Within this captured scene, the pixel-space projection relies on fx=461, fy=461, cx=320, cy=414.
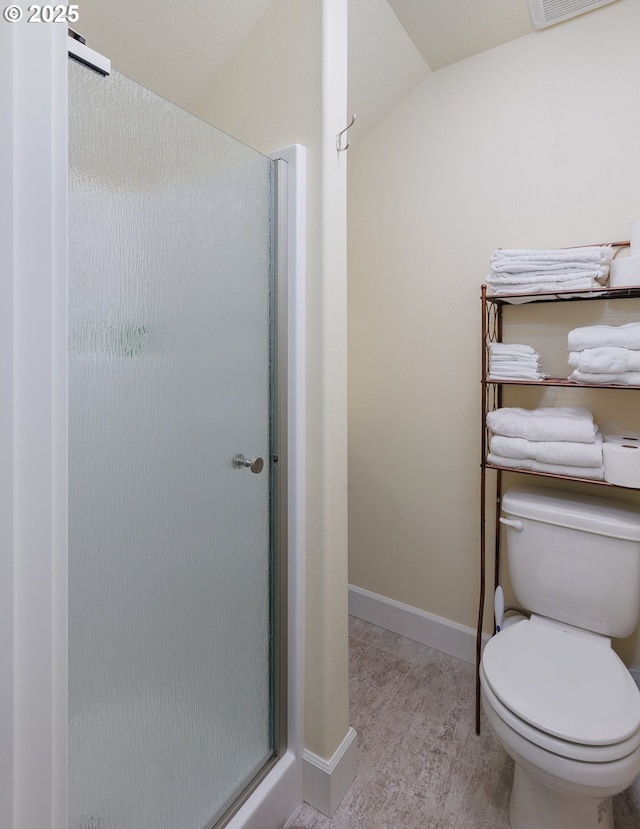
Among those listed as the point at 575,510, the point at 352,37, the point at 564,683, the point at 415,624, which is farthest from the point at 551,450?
the point at 352,37

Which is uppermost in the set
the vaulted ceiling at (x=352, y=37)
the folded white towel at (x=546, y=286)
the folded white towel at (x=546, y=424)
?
the vaulted ceiling at (x=352, y=37)

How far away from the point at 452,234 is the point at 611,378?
35.0 inches

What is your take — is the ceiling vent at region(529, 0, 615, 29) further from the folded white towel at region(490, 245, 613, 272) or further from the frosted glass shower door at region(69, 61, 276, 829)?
the frosted glass shower door at region(69, 61, 276, 829)

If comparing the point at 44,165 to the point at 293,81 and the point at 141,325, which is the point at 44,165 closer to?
the point at 141,325

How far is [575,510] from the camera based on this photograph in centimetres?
152

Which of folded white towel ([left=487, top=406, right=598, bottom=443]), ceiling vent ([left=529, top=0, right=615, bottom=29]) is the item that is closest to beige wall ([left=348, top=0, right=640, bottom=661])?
ceiling vent ([left=529, top=0, right=615, bottom=29])

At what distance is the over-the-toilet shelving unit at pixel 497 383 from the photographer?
147 centimetres

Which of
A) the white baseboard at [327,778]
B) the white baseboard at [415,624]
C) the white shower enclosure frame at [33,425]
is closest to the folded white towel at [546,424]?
the white baseboard at [415,624]

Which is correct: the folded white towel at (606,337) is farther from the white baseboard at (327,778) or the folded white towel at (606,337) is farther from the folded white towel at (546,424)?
the white baseboard at (327,778)

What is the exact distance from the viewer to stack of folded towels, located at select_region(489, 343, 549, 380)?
158 centimetres

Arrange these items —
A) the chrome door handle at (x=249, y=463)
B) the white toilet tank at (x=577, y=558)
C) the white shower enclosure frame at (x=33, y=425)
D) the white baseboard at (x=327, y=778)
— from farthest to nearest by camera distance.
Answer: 1. the white toilet tank at (x=577, y=558)
2. the white baseboard at (x=327, y=778)
3. the chrome door handle at (x=249, y=463)
4. the white shower enclosure frame at (x=33, y=425)

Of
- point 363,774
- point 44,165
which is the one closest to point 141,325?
point 44,165

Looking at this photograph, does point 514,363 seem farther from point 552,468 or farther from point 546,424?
point 552,468

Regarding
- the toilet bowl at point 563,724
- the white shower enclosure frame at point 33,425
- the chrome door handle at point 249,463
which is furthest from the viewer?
the chrome door handle at point 249,463
